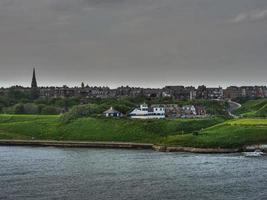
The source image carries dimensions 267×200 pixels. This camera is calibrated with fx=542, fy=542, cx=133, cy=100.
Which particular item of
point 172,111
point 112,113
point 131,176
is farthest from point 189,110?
point 131,176

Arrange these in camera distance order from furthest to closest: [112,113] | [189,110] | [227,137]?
[189,110], [112,113], [227,137]

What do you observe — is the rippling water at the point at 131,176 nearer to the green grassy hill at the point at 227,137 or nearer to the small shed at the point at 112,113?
the green grassy hill at the point at 227,137

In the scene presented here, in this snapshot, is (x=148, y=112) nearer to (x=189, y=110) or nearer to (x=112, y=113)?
(x=112, y=113)

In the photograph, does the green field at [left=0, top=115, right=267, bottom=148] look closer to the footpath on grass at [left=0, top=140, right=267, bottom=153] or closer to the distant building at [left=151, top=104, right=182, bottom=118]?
the footpath on grass at [left=0, top=140, right=267, bottom=153]

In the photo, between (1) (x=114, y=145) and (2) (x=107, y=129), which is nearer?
(1) (x=114, y=145)

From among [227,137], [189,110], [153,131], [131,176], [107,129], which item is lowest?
[131,176]

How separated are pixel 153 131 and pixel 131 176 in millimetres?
52007

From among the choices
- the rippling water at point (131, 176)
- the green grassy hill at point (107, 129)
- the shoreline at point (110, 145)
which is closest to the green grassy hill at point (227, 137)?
the shoreline at point (110, 145)

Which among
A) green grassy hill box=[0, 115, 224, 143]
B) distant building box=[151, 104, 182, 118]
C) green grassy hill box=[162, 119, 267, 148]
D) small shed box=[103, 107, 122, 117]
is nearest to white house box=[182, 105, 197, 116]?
distant building box=[151, 104, 182, 118]

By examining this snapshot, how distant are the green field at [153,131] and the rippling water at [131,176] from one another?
10383 millimetres

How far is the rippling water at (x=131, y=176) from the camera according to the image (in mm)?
60375

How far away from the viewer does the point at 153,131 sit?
12475 cm

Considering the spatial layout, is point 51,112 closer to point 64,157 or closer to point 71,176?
point 64,157

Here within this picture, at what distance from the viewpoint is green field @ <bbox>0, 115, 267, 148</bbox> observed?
347 feet
